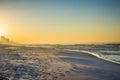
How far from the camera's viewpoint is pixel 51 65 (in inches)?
133

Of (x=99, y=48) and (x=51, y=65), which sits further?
(x=99, y=48)

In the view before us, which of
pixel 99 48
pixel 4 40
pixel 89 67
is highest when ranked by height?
pixel 4 40

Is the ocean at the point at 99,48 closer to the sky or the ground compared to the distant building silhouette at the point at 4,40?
closer to the ground

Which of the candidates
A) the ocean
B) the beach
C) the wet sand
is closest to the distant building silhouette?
the beach

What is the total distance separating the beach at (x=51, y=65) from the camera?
10.1ft

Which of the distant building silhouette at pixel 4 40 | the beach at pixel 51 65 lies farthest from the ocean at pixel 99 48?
→ the distant building silhouette at pixel 4 40

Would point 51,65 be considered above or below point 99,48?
below

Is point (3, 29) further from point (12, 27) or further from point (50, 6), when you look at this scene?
point (50, 6)

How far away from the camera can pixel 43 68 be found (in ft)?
10.8

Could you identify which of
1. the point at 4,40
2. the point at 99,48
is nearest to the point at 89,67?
the point at 99,48

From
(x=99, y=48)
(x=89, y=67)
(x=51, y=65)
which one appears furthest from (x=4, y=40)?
(x=99, y=48)

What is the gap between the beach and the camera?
306 cm

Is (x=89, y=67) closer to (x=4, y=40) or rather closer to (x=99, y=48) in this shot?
(x=99, y=48)

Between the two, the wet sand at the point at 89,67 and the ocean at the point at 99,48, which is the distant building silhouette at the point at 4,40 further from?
the wet sand at the point at 89,67
